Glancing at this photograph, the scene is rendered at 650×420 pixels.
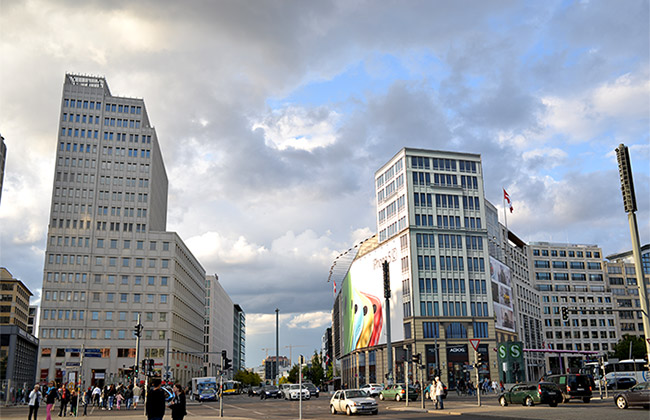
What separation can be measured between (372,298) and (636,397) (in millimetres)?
74714

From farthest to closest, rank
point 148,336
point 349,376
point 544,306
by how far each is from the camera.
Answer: point 544,306
point 349,376
point 148,336

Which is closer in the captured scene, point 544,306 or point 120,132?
point 120,132

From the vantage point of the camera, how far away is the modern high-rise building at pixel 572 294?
478ft

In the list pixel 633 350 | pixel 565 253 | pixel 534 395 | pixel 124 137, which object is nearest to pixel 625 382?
pixel 534 395

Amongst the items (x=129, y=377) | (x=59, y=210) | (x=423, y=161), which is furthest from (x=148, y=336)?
(x=423, y=161)

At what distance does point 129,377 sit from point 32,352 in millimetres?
17950

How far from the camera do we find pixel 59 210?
10794 cm

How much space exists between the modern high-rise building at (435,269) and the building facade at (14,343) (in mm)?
54932

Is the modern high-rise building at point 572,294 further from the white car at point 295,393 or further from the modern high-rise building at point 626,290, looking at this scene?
the white car at point 295,393

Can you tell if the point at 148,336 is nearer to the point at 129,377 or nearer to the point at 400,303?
the point at 129,377

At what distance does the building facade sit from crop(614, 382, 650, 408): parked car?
194ft

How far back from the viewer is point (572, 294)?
148375mm

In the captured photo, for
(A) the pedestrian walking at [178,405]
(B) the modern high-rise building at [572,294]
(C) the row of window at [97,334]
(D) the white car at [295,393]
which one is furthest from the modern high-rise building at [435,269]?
(A) the pedestrian walking at [178,405]

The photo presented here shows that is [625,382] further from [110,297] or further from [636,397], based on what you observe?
[110,297]
